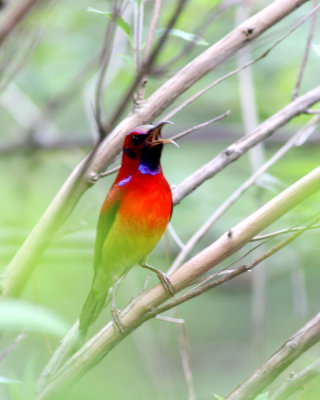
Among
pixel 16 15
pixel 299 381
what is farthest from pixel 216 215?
pixel 16 15

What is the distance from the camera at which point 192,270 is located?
1990 millimetres

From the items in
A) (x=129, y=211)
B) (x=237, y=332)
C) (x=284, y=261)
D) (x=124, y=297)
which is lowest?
(x=237, y=332)

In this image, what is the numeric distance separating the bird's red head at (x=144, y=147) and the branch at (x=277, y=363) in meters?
1.00

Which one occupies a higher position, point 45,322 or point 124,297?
point 45,322

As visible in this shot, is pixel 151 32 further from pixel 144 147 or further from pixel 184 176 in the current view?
pixel 184 176

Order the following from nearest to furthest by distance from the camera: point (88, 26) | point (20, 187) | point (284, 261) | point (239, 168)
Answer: point (20, 187) → point (284, 261) → point (88, 26) → point (239, 168)

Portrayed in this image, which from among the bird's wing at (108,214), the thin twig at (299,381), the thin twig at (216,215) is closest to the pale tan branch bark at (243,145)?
the thin twig at (216,215)

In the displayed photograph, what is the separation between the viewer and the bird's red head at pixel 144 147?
2.70m

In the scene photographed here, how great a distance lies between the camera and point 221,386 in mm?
4820

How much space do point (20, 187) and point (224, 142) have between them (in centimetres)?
243

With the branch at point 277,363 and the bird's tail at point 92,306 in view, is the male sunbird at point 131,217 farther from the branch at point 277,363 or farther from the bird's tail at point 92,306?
the branch at point 277,363

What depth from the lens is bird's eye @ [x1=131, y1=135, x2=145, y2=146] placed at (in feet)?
8.96

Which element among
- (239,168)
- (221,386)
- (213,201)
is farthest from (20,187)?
(239,168)

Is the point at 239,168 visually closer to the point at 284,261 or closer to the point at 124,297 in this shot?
the point at 284,261
